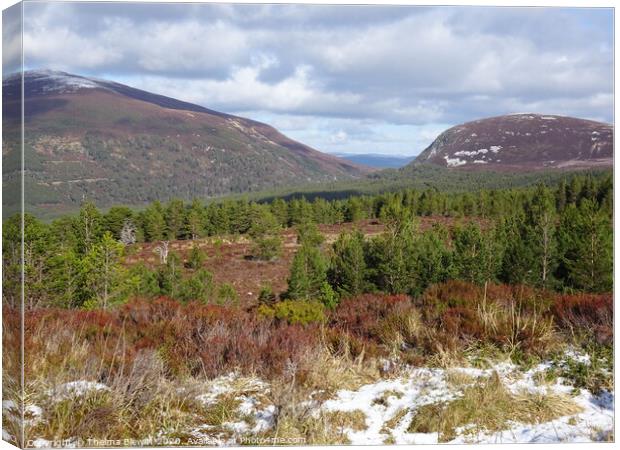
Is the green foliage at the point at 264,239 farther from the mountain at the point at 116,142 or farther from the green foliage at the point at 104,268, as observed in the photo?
the green foliage at the point at 104,268

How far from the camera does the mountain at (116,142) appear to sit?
215 inches

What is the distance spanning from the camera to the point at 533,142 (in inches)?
389

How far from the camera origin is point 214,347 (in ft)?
15.7

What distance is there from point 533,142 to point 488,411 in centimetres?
689

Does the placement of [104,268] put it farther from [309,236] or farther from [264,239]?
[309,236]

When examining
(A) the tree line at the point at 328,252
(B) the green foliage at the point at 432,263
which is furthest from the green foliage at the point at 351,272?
(B) the green foliage at the point at 432,263

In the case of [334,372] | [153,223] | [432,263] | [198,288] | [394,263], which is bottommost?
[394,263]

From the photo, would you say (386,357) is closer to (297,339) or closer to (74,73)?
(297,339)

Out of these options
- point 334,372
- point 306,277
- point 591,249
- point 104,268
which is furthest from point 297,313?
point 306,277

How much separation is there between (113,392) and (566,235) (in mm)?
12080

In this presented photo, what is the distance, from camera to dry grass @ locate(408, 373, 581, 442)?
416 cm

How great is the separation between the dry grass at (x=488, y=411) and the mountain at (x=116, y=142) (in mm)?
3692

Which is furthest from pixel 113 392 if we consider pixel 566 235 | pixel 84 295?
pixel 84 295

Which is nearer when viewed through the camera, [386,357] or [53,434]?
[53,434]
